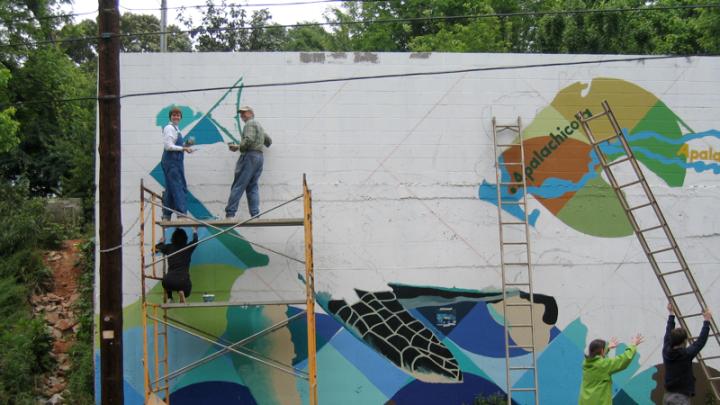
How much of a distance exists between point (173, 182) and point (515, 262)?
5.09 m

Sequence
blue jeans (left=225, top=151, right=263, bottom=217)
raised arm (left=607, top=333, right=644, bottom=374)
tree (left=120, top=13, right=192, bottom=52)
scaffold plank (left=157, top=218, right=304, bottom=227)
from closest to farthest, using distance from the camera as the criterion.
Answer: raised arm (left=607, top=333, right=644, bottom=374) < scaffold plank (left=157, top=218, right=304, bottom=227) < blue jeans (left=225, top=151, right=263, bottom=217) < tree (left=120, top=13, right=192, bottom=52)

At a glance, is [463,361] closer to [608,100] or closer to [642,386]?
→ [642,386]

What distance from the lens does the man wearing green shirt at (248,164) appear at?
Answer: 456 inches

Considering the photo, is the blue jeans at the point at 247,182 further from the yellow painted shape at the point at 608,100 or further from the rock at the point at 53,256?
the rock at the point at 53,256

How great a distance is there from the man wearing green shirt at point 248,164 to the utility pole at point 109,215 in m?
2.28

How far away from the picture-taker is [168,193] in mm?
11695

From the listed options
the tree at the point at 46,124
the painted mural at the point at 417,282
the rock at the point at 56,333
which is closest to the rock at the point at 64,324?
the rock at the point at 56,333

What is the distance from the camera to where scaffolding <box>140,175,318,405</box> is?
10852 millimetres

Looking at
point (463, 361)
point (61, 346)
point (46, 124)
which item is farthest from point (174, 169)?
point (46, 124)

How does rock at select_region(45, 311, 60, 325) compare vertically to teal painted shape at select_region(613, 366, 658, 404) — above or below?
above

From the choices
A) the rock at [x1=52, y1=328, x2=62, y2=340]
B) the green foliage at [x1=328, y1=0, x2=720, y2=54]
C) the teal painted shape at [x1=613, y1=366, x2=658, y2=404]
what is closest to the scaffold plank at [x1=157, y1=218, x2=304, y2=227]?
the rock at [x1=52, y1=328, x2=62, y2=340]

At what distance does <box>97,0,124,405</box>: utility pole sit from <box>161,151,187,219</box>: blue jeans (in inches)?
76.6

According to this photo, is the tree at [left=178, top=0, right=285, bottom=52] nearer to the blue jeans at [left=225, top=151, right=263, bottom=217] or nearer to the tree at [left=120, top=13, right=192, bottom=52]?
the tree at [left=120, top=13, right=192, bottom=52]

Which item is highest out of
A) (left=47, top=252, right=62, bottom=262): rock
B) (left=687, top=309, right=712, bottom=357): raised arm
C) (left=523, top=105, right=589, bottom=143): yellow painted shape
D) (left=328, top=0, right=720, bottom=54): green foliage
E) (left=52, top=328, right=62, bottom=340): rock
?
(left=328, top=0, right=720, bottom=54): green foliage
